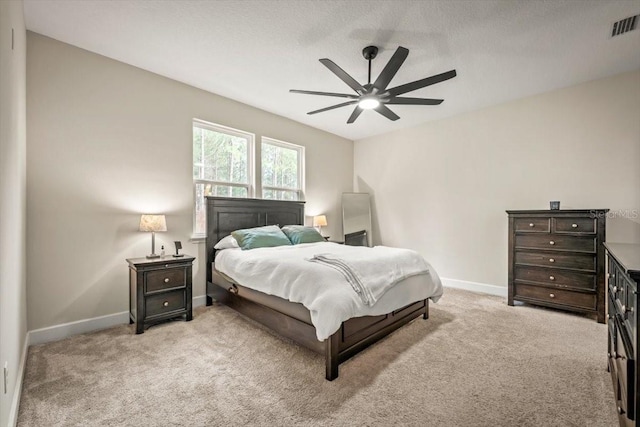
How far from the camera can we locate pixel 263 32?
2.65 m

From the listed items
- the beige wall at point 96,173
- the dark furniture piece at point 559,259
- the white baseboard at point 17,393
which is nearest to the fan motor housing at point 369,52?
the beige wall at point 96,173

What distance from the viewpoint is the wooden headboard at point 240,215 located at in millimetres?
3826

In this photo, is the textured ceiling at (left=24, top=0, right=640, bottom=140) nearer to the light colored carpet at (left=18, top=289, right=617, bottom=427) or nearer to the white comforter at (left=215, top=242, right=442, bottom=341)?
the white comforter at (left=215, top=242, right=442, bottom=341)

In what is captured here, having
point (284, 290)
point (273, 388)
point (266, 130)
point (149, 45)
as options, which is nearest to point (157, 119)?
point (149, 45)

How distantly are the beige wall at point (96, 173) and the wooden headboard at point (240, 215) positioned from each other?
24cm

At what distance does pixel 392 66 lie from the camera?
7.66 ft

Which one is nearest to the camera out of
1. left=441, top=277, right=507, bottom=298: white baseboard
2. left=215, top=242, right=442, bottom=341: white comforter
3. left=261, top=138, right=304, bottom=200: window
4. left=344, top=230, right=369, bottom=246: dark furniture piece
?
left=215, top=242, right=442, bottom=341: white comforter

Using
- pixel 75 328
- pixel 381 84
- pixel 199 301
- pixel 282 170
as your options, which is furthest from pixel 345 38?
pixel 75 328

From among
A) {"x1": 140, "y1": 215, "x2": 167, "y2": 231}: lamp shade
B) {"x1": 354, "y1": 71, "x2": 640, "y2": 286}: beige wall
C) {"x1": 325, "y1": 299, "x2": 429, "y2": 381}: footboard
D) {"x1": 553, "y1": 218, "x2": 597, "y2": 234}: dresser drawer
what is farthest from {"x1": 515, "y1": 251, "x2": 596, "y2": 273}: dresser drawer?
{"x1": 140, "y1": 215, "x2": 167, "y2": 231}: lamp shade

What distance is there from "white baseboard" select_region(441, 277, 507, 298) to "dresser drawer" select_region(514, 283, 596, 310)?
56cm

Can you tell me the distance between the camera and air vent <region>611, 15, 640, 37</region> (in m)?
2.44

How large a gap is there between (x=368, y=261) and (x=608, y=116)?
3683 mm

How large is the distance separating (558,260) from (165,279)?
4599 millimetres

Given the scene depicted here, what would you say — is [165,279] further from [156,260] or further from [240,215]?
[240,215]
